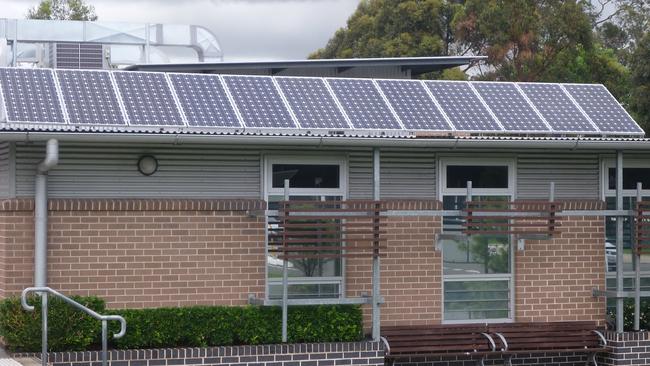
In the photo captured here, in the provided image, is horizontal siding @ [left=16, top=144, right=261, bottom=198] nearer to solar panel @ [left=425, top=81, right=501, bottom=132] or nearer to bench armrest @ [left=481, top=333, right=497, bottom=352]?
solar panel @ [left=425, top=81, right=501, bottom=132]

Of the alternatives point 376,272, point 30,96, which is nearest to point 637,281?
point 376,272

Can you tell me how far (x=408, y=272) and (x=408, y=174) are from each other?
124 centimetres

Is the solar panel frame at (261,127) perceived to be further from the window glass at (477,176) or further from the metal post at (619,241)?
the metal post at (619,241)

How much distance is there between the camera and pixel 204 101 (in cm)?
1512

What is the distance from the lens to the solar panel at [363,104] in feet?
50.2

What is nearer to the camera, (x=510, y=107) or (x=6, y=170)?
(x=6, y=170)

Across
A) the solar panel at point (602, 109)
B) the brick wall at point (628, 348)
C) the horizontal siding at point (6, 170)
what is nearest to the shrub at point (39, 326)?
the horizontal siding at point (6, 170)

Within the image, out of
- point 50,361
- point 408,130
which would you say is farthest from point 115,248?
point 408,130

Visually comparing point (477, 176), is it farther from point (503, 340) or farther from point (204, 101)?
point (204, 101)

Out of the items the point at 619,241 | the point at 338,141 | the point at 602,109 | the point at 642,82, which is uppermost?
the point at 642,82

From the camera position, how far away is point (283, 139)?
46.8ft

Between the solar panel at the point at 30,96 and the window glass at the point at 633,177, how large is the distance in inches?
289

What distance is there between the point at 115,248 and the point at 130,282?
43cm

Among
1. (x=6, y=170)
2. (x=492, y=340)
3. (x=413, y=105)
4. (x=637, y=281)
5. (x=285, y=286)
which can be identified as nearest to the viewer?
(x=6, y=170)
